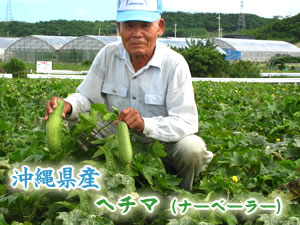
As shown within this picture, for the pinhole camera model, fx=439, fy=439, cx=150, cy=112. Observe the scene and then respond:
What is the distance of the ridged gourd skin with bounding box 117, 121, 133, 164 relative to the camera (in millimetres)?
2607

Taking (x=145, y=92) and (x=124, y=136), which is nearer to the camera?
(x=124, y=136)

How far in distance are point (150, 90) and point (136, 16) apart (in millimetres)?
547

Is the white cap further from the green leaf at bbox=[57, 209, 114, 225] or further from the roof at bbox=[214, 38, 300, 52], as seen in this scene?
the roof at bbox=[214, 38, 300, 52]

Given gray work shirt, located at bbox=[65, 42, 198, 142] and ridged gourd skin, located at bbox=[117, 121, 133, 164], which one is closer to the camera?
ridged gourd skin, located at bbox=[117, 121, 133, 164]

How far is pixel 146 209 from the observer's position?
266cm

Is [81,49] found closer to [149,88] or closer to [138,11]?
[149,88]

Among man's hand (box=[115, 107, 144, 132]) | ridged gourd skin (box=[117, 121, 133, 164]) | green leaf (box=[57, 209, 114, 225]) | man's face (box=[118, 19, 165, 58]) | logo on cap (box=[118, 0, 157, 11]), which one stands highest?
logo on cap (box=[118, 0, 157, 11])

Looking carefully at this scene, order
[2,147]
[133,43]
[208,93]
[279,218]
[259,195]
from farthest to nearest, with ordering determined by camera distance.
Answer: [208,93] → [2,147] → [133,43] → [259,195] → [279,218]

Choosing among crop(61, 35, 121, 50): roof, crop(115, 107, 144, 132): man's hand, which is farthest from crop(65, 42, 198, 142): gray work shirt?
crop(61, 35, 121, 50): roof

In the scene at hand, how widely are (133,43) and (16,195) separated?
4.05ft

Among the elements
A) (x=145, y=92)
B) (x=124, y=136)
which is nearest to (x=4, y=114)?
(x=145, y=92)

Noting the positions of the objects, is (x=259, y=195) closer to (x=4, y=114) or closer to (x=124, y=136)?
(x=124, y=136)

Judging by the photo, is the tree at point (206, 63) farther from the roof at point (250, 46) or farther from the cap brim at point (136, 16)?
the cap brim at point (136, 16)

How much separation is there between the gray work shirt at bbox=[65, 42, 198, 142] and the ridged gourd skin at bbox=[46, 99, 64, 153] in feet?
1.14
